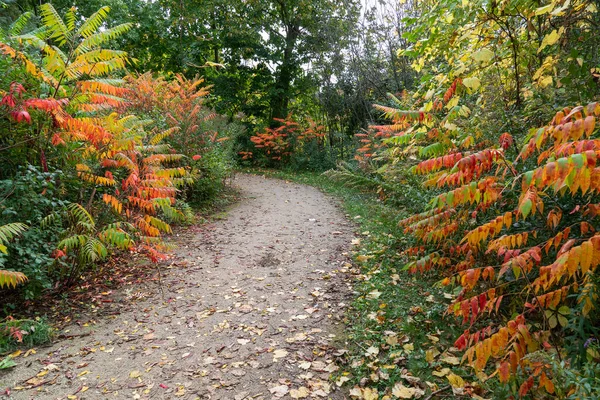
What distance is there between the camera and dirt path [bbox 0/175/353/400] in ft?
10.8

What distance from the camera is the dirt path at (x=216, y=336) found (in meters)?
3.30

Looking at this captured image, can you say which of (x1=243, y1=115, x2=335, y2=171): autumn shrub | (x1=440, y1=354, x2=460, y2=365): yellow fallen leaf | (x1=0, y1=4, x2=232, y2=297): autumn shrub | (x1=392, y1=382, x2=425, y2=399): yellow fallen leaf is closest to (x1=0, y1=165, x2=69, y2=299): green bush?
(x1=0, y1=4, x2=232, y2=297): autumn shrub

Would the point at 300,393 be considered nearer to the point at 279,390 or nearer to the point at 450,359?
the point at 279,390

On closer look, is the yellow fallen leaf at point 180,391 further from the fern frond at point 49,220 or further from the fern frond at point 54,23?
the fern frond at point 54,23

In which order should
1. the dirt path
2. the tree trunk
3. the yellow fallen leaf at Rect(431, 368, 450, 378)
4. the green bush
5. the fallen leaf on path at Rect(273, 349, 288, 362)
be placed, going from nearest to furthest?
the yellow fallen leaf at Rect(431, 368, 450, 378)
the dirt path
the fallen leaf on path at Rect(273, 349, 288, 362)
the green bush
the tree trunk

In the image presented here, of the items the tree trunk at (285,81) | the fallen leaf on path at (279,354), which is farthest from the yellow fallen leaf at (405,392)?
the tree trunk at (285,81)

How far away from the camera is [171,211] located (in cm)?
606

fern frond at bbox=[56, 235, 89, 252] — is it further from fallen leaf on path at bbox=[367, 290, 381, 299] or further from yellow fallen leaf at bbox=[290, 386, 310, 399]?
fallen leaf on path at bbox=[367, 290, 381, 299]

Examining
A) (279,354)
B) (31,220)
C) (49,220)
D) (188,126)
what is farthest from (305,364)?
(188,126)

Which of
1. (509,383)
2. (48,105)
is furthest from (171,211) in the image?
(509,383)

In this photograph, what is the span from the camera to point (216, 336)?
4.10m

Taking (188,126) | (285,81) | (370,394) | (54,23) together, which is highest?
(285,81)

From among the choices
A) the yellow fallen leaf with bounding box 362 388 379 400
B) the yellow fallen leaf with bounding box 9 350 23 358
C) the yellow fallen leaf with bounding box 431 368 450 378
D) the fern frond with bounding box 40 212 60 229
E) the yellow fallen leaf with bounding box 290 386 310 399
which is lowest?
the yellow fallen leaf with bounding box 9 350 23 358

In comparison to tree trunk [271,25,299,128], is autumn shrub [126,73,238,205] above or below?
below
